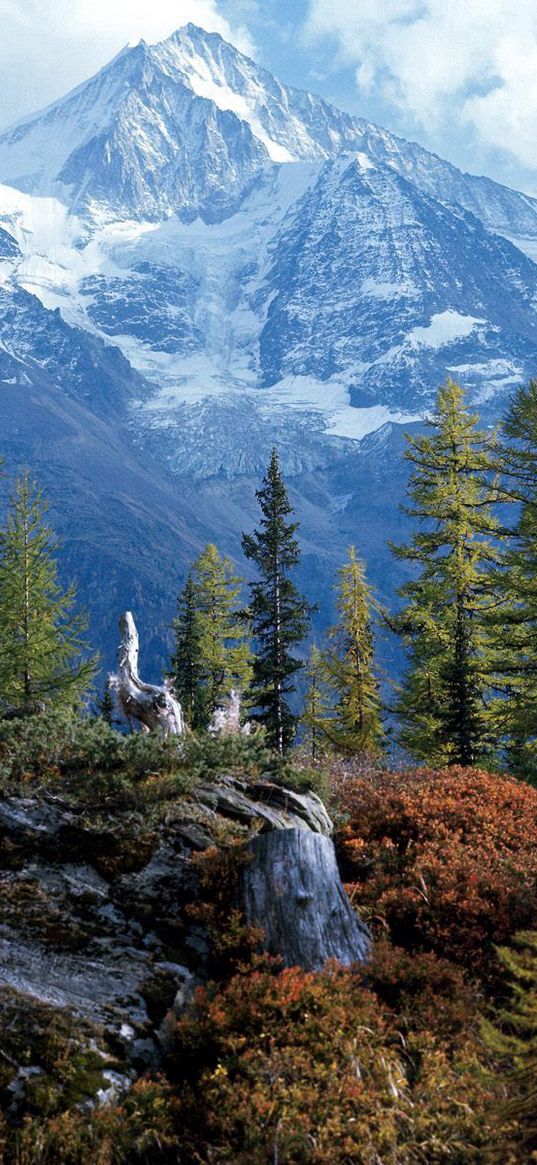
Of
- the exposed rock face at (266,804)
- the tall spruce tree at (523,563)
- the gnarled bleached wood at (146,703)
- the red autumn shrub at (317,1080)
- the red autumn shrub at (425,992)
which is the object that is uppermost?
the tall spruce tree at (523,563)

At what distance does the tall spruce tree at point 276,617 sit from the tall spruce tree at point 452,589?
547 centimetres

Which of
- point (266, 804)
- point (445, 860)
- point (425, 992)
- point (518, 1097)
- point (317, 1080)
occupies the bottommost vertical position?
point (317, 1080)

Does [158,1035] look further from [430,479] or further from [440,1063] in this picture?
[430,479]

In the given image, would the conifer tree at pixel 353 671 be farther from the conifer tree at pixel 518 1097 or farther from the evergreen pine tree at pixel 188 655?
the conifer tree at pixel 518 1097

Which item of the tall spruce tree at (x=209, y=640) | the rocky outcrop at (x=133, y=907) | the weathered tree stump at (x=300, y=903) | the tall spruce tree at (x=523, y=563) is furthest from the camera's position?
the tall spruce tree at (x=209, y=640)

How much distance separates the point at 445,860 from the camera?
377 inches

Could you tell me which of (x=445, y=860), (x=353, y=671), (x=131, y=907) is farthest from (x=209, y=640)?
(x=131, y=907)

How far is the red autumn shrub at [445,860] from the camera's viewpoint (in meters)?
8.52

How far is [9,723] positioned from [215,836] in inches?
130

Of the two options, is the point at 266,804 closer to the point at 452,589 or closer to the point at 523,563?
the point at 523,563

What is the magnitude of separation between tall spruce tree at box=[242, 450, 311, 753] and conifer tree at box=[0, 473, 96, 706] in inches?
250

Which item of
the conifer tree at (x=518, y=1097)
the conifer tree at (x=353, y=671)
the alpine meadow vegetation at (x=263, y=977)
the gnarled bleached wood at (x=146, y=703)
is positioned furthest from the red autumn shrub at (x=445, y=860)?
the conifer tree at (x=353, y=671)

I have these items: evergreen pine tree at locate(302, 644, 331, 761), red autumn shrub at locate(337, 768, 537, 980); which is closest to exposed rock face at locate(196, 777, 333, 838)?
red autumn shrub at locate(337, 768, 537, 980)

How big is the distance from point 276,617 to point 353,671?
3427mm
